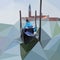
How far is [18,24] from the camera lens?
2.79ft

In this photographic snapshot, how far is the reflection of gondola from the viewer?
2.22 ft

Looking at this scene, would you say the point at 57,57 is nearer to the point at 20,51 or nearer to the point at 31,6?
the point at 20,51

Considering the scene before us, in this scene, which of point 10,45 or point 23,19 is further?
point 23,19

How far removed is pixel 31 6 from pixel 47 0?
15cm

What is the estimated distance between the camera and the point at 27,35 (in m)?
0.71

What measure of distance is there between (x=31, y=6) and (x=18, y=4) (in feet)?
0.47

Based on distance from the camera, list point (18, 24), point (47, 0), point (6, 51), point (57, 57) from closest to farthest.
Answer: point (57, 57), point (6, 51), point (18, 24), point (47, 0)

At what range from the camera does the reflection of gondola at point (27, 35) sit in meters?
0.68

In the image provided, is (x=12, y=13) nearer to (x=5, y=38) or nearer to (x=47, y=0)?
(x=47, y=0)

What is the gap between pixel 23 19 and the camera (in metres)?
0.88

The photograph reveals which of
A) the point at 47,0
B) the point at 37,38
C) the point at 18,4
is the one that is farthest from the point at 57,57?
the point at 18,4

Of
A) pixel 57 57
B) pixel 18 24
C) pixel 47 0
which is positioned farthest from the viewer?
pixel 47 0

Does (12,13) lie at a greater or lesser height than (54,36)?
greater

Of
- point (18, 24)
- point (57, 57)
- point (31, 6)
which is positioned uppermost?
point (31, 6)
